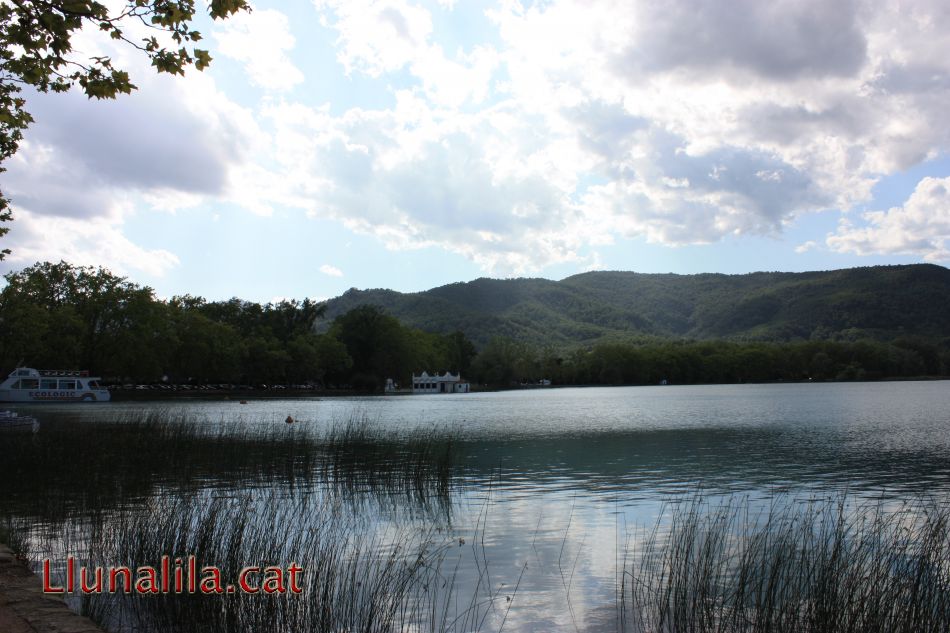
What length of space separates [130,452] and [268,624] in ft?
48.7

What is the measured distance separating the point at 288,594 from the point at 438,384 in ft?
390

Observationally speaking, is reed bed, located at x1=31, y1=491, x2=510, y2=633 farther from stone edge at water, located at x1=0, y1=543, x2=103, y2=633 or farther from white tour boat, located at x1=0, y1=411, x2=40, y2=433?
white tour boat, located at x1=0, y1=411, x2=40, y2=433

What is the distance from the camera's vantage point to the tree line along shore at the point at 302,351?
65312mm

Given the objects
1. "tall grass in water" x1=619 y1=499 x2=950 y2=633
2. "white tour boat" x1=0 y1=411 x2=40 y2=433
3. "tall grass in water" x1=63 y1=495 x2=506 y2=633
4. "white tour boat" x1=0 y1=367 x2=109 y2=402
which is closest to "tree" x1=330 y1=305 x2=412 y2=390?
"white tour boat" x1=0 y1=367 x2=109 y2=402

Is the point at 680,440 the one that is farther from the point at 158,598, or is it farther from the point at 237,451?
the point at 158,598

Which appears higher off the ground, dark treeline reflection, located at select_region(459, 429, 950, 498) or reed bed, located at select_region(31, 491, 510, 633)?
reed bed, located at select_region(31, 491, 510, 633)

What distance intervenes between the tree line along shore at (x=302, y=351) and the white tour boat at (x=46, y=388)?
1924 millimetres

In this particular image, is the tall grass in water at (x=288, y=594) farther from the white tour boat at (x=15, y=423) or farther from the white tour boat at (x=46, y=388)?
the white tour boat at (x=46, y=388)

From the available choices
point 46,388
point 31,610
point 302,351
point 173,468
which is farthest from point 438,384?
point 31,610

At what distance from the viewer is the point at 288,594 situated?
287 inches

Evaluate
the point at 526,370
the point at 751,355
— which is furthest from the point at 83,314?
the point at 751,355

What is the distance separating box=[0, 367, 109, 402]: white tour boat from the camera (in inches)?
2299

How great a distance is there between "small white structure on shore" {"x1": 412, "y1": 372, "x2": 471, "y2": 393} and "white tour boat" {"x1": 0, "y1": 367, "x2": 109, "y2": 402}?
6371cm

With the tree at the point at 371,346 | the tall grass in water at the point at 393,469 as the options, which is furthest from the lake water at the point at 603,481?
the tree at the point at 371,346
